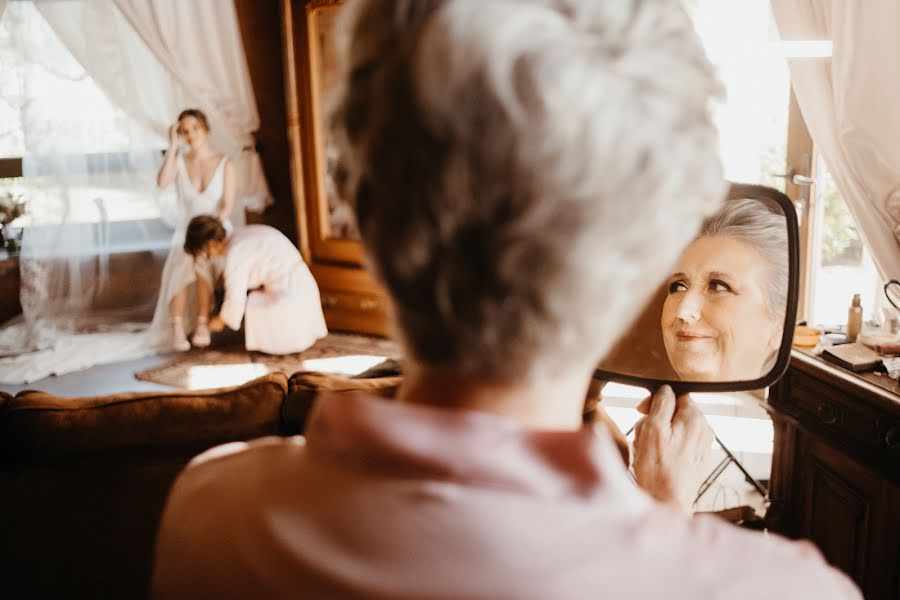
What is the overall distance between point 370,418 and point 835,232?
319 cm

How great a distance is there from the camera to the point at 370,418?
1.65 feet

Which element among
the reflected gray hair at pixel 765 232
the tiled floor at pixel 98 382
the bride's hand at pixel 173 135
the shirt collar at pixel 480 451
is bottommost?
the tiled floor at pixel 98 382

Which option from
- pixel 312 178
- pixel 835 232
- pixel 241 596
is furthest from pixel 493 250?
pixel 312 178

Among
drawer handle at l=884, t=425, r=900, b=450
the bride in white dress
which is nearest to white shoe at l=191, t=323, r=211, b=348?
the bride in white dress

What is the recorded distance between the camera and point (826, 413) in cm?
190

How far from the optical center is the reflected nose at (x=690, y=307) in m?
1.09

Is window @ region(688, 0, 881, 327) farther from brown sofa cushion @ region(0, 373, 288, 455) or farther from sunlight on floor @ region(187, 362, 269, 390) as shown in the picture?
sunlight on floor @ region(187, 362, 269, 390)

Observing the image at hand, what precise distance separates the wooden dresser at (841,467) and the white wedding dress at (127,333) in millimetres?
3514

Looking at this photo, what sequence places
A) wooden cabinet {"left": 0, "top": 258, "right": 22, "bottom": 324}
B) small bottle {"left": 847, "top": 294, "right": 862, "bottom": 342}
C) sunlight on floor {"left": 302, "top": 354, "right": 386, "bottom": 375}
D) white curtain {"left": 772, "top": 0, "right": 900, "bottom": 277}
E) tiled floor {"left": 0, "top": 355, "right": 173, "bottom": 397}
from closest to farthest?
1. small bottle {"left": 847, "top": 294, "right": 862, "bottom": 342}
2. white curtain {"left": 772, "top": 0, "right": 900, "bottom": 277}
3. tiled floor {"left": 0, "top": 355, "right": 173, "bottom": 397}
4. sunlight on floor {"left": 302, "top": 354, "right": 386, "bottom": 375}
5. wooden cabinet {"left": 0, "top": 258, "right": 22, "bottom": 324}

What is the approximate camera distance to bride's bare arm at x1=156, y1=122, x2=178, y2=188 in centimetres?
461

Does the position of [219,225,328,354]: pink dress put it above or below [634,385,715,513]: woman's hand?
below

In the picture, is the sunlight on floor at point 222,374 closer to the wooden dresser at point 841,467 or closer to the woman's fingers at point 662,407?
the wooden dresser at point 841,467

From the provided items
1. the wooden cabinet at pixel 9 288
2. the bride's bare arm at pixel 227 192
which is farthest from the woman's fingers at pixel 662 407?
the wooden cabinet at pixel 9 288

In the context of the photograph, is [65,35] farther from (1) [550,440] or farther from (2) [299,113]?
(1) [550,440]
